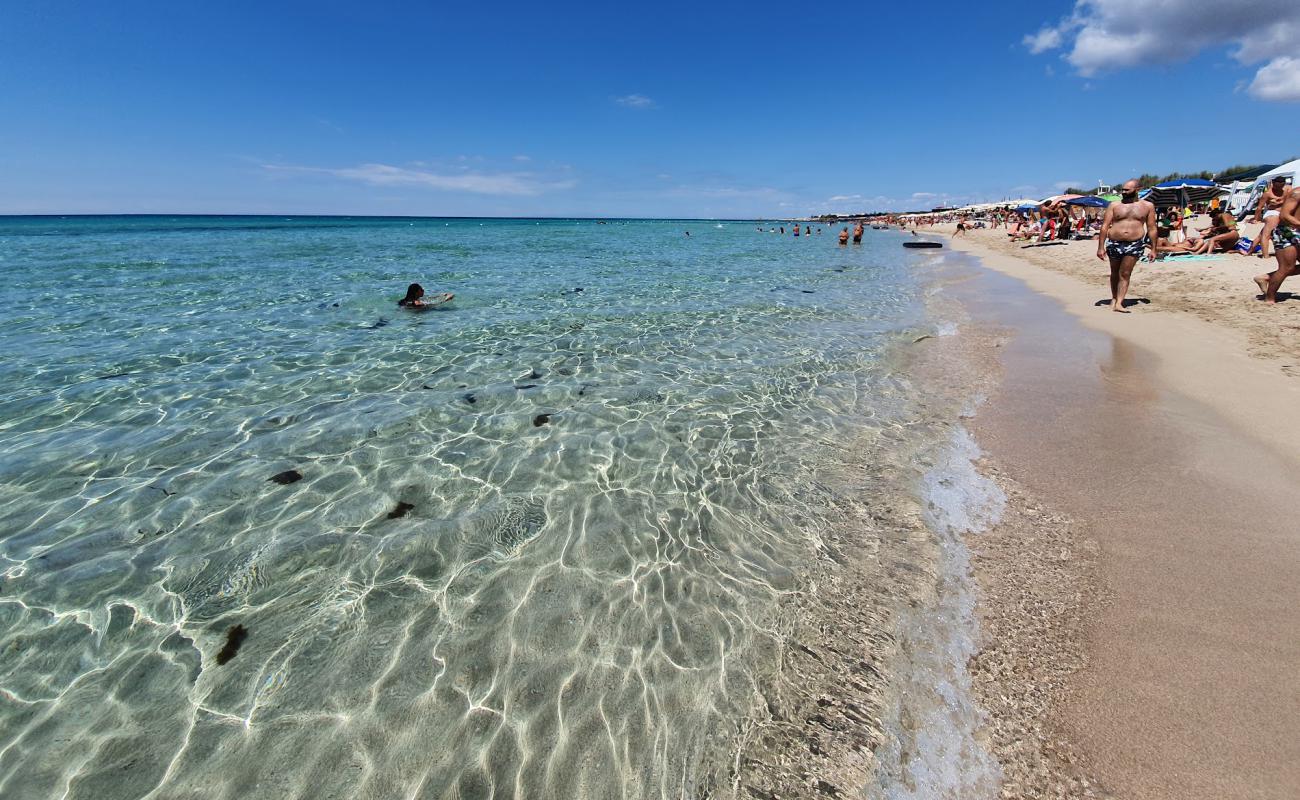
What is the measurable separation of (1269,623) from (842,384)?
520 cm

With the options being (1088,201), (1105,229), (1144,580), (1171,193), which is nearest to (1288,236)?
(1105,229)

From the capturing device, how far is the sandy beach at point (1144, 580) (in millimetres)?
2299

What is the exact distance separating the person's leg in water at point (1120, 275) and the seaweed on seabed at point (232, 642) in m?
16.0

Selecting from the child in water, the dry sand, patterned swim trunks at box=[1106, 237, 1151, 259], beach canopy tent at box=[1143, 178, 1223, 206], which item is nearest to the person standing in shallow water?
patterned swim trunks at box=[1106, 237, 1151, 259]

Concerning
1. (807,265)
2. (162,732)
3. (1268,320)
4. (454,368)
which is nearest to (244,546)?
(162,732)

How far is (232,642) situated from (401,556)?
1.10 m

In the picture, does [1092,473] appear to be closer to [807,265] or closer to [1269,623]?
[1269,623]

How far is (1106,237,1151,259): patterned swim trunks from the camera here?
10586 mm

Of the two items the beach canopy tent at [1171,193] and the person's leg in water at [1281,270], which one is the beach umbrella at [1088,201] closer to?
the beach canopy tent at [1171,193]

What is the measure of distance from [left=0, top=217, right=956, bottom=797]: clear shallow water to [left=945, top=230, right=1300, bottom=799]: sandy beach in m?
1.29

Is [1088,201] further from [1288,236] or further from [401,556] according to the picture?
[401,556]

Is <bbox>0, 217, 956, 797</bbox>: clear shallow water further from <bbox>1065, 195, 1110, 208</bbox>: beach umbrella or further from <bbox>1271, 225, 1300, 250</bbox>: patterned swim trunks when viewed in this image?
<bbox>1065, 195, 1110, 208</bbox>: beach umbrella

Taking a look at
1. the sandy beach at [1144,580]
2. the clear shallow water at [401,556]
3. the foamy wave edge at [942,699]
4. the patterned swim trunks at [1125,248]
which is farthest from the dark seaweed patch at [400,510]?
the patterned swim trunks at [1125,248]

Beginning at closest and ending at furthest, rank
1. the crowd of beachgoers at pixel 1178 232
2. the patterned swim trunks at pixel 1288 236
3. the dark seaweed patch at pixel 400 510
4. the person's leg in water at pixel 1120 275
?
the dark seaweed patch at pixel 400 510 → the patterned swim trunks at pixel 1288 236 → the crowd of beachgoers at pixel 1178 232 → the person's leg in water at pixel 1120 275
